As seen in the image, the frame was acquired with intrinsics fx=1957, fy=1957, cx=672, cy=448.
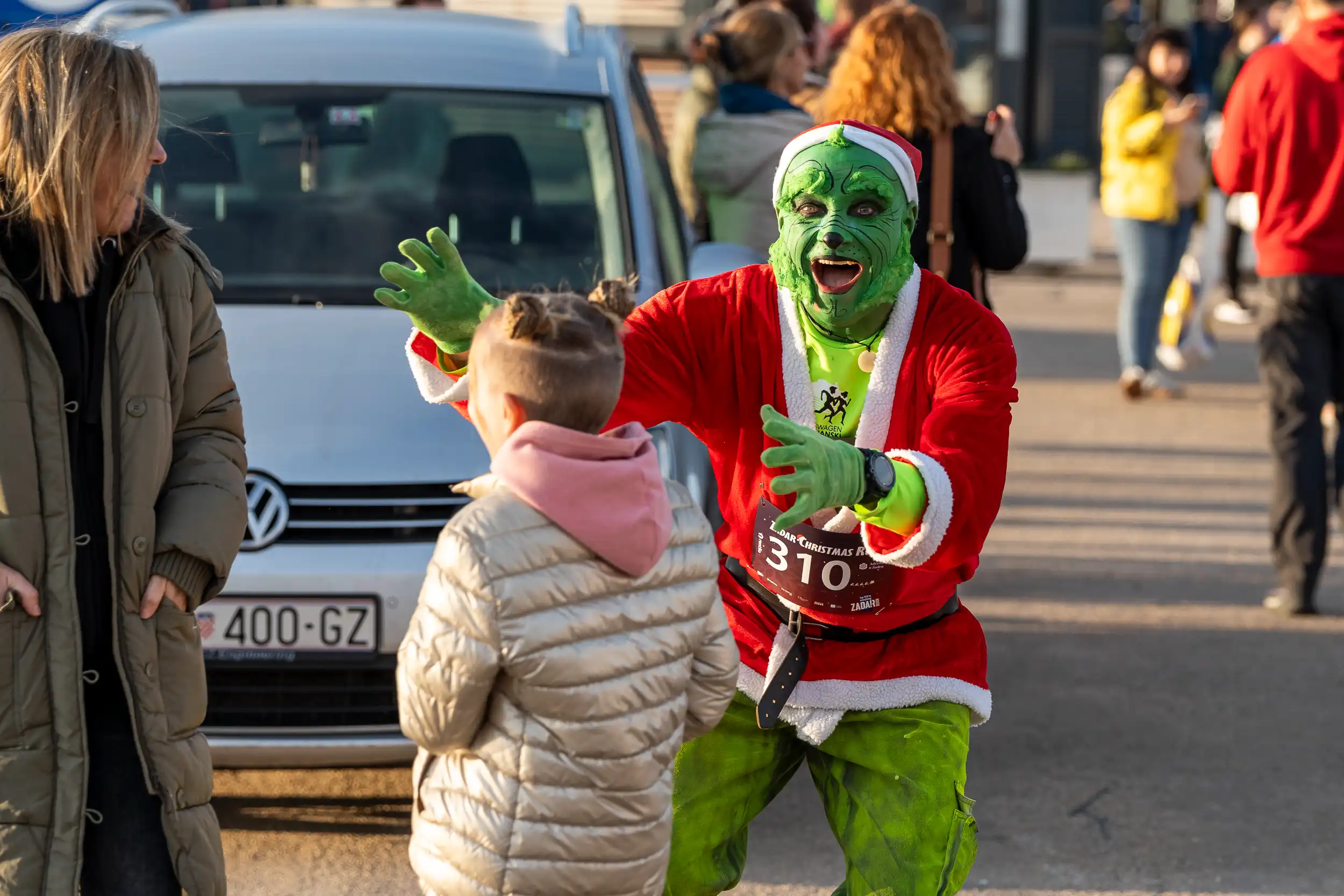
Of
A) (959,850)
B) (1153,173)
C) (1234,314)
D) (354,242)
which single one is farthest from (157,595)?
(1234,314)

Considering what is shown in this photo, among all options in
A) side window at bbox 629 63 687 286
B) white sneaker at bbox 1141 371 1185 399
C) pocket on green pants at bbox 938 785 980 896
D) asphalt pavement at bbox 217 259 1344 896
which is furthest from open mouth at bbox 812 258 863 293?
white sneaker at bbox 1141 371 1185 399

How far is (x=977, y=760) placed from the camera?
5336mm

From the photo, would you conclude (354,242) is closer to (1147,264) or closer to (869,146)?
(869,146)

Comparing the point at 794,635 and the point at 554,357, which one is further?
the point at 794,635

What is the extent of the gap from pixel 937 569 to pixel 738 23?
13.8 ft

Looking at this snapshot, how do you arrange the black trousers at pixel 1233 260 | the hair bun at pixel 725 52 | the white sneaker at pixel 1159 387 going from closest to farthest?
the hair bun at pixel 725 52
the white sneaker at pixel 1159 387
the black trousers at pixel 1233 260

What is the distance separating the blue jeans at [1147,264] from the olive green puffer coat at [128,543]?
7.86 meters

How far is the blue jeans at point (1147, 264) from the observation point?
404 inches

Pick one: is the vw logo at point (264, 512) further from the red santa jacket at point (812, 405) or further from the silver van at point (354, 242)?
the red santa jacket at point (812, 405)

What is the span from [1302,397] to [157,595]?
459cm

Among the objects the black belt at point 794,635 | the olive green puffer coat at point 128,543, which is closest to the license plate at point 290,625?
the olive green puffer coat at point 128,543

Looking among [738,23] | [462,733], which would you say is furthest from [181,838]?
[738,23]

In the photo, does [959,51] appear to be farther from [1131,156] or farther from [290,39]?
[290,39]

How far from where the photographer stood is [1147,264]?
406 inches
